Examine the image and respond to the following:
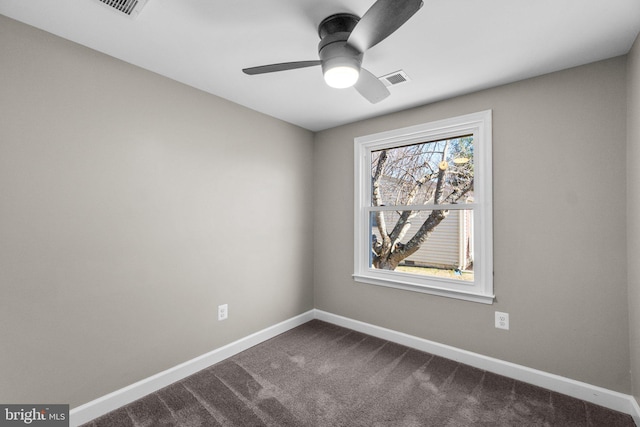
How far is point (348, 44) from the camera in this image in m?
1.48

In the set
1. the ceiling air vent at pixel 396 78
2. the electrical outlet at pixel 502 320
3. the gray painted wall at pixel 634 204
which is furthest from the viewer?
the electrical outlet at pixel 502 320

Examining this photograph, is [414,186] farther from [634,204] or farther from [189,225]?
[189,225]

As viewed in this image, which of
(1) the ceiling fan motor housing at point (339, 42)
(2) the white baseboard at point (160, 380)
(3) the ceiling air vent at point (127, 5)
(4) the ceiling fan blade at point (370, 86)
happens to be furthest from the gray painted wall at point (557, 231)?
(3) the ceiling air vent at point (127, 5)

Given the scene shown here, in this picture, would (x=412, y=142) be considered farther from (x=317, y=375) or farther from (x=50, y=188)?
(x=50, y=188)

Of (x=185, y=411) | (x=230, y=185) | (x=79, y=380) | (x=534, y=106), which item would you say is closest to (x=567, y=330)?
(x=534, y=106)

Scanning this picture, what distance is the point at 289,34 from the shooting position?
68.4 inches

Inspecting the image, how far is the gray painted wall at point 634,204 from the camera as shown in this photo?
68.5 inches

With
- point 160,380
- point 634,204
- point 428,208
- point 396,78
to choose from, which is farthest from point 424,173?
point 160,380

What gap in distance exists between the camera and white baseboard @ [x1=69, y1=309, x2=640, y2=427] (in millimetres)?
1886

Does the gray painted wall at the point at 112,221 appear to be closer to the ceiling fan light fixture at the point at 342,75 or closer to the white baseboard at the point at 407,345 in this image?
the white baseboard at the point at 407,345

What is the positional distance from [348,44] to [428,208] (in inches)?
70.8

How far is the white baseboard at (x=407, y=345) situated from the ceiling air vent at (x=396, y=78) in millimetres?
2331

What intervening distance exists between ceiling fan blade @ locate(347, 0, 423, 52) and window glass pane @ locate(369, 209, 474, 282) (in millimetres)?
1847

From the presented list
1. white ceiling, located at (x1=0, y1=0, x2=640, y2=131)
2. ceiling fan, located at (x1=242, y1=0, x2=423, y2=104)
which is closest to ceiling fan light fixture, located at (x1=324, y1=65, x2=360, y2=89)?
ceiling fan, located at (x1=242, y1=0, x2=423, y2=104)
